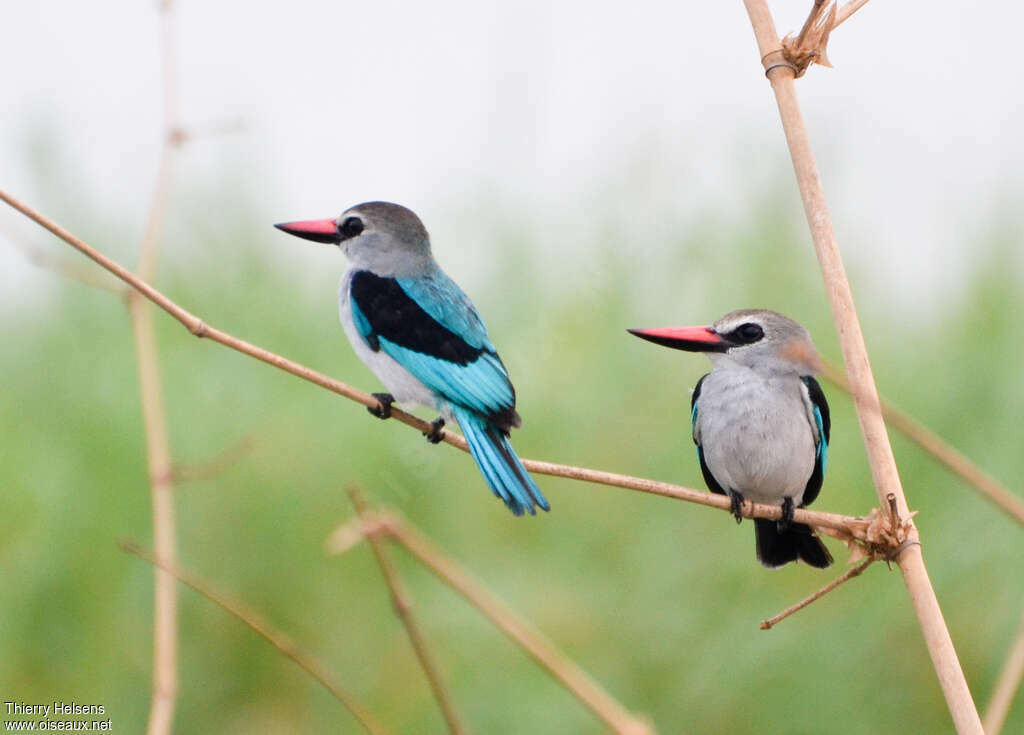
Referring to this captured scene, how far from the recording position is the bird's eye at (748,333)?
296 cm

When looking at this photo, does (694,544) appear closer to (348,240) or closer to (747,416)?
(747,416)

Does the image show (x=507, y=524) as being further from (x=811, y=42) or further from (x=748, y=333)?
(x=811, y=42)

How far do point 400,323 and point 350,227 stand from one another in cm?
42

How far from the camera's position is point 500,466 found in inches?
87.0

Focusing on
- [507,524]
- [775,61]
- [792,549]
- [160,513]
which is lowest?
[507,524]

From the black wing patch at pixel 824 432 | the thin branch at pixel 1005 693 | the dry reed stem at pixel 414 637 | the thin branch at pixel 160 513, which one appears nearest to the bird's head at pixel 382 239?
the thin branch at pixel 160 513

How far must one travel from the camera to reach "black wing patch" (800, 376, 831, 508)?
10.6ft

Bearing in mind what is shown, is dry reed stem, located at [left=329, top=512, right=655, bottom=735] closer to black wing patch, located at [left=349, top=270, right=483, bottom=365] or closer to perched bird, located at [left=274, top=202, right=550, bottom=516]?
perched bird, located at [left=274, top=202, right=550, bottom=516]

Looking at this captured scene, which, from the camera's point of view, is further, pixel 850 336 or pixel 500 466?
pixel 500 466

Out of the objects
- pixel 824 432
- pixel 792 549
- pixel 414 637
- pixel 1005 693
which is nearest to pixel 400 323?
pixel 792 549

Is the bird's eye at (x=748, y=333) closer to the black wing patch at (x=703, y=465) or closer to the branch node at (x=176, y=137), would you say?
the black wing patch at (x=703, y=465)

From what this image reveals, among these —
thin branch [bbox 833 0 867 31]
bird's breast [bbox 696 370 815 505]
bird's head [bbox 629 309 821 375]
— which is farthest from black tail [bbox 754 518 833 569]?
thin branch [bbox 833 0 867 31]

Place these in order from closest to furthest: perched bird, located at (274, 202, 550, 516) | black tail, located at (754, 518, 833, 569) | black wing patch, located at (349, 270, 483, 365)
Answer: perched bird, located at (274, 202, 550, 516), black wing patch, located at (349, 270, 483, 365), black tail, located at (754, 518, 833, 569)

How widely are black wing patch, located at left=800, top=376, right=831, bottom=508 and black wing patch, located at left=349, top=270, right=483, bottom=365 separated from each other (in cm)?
101
